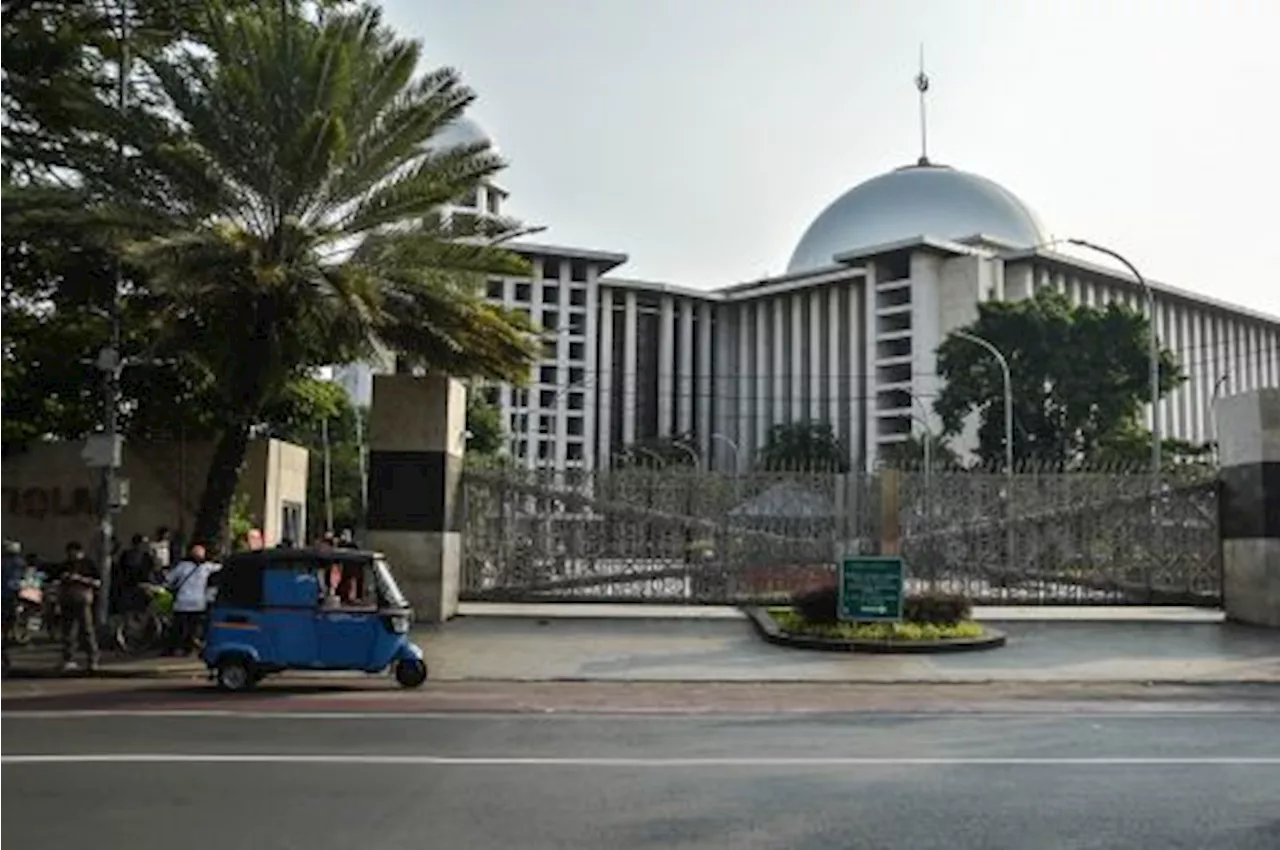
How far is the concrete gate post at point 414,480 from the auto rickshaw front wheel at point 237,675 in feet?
23.5

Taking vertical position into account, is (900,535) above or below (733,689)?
above

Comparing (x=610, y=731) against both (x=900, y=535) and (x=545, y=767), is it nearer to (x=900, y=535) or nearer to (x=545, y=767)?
(x=545, y=767)

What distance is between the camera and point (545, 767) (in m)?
9.93

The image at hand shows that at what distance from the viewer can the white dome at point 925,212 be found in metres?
133

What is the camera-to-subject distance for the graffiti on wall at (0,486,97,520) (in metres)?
24.2

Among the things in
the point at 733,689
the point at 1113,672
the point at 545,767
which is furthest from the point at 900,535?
the point at 545,767

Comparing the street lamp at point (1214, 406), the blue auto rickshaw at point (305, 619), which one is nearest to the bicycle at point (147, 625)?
the blue auto rickshaw at point (305, 619)

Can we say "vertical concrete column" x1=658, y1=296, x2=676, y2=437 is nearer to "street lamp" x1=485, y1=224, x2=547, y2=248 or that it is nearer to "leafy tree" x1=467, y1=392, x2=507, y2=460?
"leafy tree" x1=467, y1=392, x2=507, y2=460

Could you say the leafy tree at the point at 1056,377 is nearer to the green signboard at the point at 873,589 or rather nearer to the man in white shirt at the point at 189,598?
the green signboard at the point at 873,589

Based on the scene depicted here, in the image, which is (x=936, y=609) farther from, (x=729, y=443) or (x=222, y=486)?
(x=729, y=443)

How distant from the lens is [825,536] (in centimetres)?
2586

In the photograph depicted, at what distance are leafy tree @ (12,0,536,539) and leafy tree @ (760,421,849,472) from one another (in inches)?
3506

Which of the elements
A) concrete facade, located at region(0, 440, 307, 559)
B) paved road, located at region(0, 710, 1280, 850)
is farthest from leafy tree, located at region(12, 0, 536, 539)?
paved road, located at region(0, 710, 1280, 850)

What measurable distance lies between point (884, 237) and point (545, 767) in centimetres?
13007
